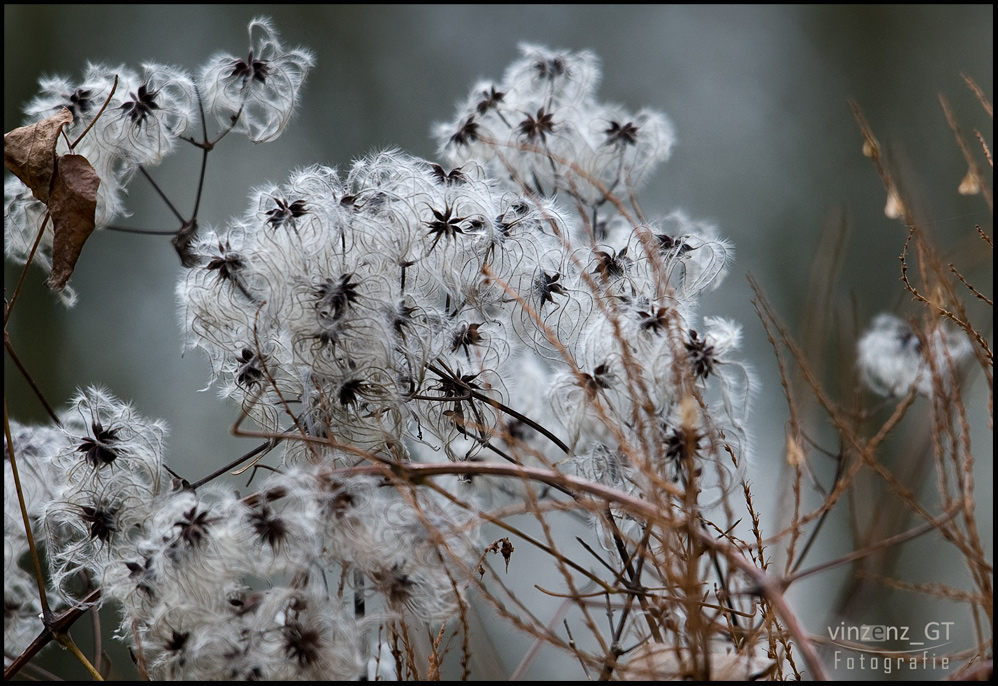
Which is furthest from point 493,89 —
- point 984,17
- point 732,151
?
point 984,17

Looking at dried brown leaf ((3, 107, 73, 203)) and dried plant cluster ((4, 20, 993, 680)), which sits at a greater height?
dried brown leaf ((3, 107, 73, 203))

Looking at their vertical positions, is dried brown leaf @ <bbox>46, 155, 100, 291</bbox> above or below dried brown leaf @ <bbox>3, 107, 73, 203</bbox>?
below

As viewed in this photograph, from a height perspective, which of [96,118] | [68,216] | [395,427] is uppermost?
[96,118]

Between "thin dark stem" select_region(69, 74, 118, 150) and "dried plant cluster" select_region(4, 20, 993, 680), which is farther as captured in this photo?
"thin dark stem" select_region(69, 74, 118, 150)

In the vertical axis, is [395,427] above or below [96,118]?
below

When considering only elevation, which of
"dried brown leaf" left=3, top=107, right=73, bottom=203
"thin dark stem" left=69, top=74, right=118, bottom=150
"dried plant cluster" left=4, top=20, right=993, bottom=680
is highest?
"thin dark stem" left=69, top=74, right=118, bottom=150

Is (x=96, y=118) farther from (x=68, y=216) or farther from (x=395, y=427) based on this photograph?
(x=395, y=427)

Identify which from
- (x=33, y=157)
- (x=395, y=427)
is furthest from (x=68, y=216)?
(x=395, y=427)
